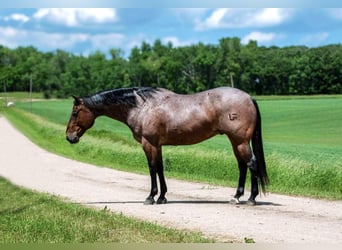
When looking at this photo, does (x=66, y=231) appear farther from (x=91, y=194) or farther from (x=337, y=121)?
(x=337, y=121)

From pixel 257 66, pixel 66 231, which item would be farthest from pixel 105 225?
pixel 257 66

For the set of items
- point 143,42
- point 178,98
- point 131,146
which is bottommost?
point 131,146

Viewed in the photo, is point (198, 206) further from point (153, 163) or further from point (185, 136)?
point (185, 136)

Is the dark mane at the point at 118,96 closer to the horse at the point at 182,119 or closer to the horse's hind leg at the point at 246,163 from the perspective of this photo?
the horse at the point at 182,119

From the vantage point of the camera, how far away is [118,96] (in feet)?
36.4

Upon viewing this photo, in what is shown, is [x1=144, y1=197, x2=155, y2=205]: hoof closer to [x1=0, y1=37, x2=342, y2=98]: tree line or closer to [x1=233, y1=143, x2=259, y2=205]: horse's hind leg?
[x1=233, y1=143, x2=259, y2=205]: horse's hind leg

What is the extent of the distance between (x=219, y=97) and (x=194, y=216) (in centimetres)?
222

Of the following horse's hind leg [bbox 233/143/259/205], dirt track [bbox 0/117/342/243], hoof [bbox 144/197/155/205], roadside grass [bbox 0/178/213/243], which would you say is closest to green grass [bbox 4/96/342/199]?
dirt track [bbox 0/117/342/243]

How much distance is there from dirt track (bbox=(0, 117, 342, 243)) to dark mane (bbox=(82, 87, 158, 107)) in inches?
76.8

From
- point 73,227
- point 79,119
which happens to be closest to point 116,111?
point 79,119

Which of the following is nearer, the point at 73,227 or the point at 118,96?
the point at 73,227

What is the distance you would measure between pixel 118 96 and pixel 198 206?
8.68 ft

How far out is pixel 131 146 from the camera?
2317cm

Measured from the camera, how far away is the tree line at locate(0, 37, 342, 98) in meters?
69.8
